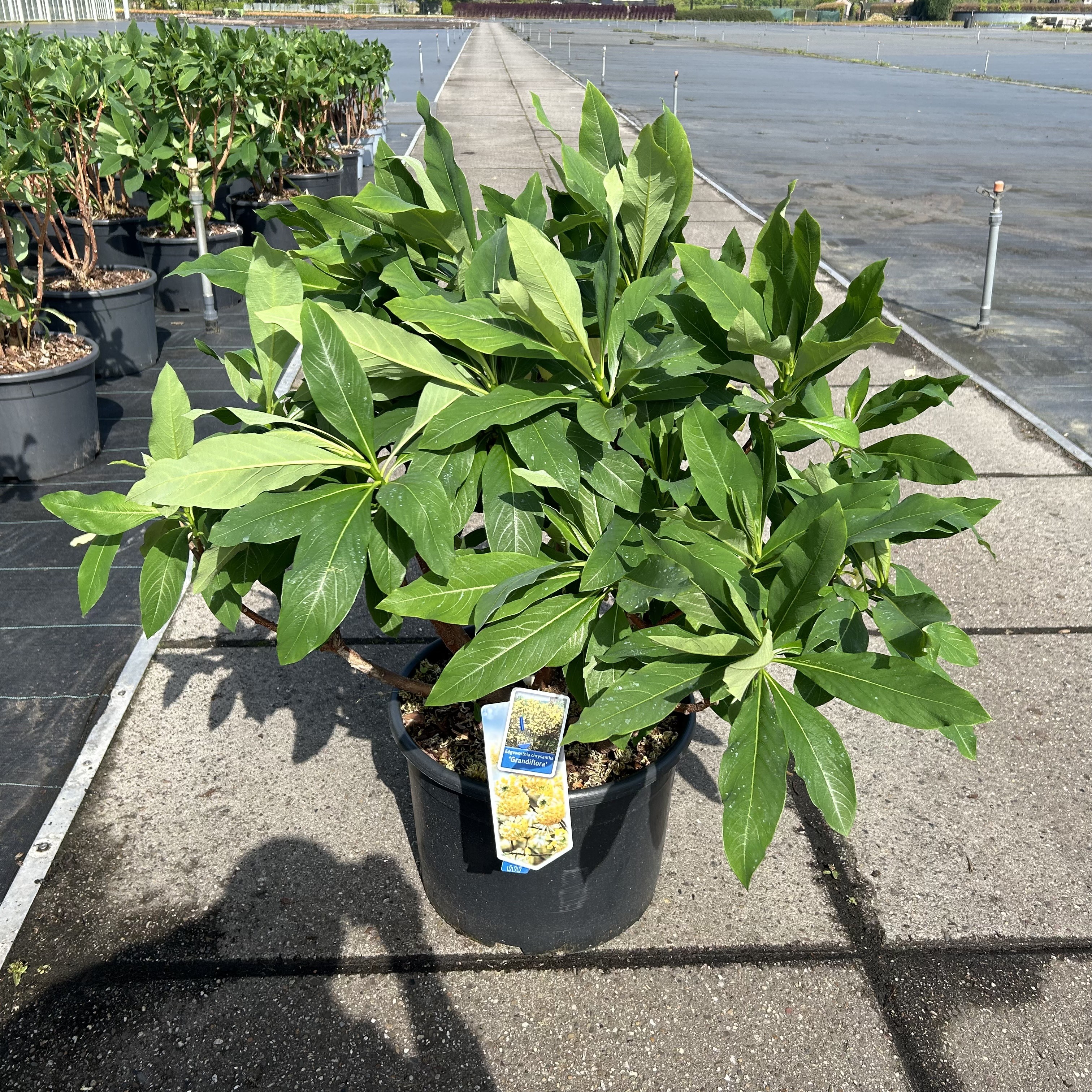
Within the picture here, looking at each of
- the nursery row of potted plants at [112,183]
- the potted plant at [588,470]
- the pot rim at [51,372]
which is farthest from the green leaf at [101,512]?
the pot rim at [51,372]

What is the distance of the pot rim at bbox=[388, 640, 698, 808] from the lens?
2.07m

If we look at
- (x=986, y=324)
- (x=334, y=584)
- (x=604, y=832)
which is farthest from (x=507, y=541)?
(x=986, y=324)

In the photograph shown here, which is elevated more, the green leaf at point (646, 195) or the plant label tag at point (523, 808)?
the green leaf at point (646, 195)

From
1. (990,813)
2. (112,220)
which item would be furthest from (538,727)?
(112,220)

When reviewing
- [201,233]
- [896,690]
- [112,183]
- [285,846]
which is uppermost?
[896,690]

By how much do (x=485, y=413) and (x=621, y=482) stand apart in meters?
0.27

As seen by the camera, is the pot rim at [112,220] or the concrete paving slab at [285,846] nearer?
the concrete paving slab at [285,846]

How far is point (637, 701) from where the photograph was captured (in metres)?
1.38

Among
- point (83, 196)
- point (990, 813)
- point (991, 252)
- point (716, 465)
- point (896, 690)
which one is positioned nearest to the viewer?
point (896, 690)

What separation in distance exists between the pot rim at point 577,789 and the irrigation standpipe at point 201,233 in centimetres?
527

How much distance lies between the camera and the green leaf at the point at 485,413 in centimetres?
153

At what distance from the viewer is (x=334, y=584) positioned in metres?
1.44

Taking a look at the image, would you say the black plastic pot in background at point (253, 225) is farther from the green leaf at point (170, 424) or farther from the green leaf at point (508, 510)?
the green leaf at point (508, 510)

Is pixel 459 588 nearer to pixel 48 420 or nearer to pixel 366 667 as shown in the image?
pixel 366 667
